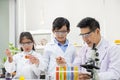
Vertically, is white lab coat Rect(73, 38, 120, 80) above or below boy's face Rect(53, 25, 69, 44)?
below

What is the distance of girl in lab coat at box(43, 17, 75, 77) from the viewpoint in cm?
207

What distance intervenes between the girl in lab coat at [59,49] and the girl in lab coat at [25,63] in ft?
0.29

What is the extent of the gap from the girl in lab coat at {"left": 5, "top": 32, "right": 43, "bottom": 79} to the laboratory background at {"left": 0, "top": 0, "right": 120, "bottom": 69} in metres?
1.14

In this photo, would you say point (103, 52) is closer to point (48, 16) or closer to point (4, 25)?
point (48, 16)

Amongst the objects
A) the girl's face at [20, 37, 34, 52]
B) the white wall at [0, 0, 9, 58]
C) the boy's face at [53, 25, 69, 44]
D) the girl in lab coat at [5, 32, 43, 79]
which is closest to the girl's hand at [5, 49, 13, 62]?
the girl in lab coat at [5, 32, 43, 79]

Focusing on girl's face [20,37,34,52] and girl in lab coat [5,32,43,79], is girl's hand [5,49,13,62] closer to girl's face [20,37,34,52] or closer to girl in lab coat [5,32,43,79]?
girl in lab coat [5,32,43,79]

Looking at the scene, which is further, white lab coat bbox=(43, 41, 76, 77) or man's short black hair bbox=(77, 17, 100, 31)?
white lab coat bbox=(43, 41, 76, 77)

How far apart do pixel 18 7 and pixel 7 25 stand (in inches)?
20.7

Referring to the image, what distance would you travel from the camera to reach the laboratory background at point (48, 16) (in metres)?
3.15

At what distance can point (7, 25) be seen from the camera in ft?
13.8

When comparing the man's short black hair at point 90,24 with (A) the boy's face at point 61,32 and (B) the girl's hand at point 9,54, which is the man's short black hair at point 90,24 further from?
(B) the girl's hand at point 9,54

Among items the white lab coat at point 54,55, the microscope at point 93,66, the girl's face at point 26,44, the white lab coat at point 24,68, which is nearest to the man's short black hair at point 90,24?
the microscope at point 93,66

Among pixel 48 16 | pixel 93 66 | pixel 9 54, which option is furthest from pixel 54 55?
pixel 48 16

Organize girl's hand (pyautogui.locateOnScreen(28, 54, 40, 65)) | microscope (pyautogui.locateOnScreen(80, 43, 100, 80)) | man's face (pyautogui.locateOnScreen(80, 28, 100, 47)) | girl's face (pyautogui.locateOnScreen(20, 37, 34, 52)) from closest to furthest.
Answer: microscope (pyautogui.locateOnScreen(80, 43, 100, 80)) → man's face (pyautogui.locateOnScreen(80, 28, 100, 47)) → girl's hand (pyautogui.locateOnScreen(28, 54, 40, 65)) → girl's face (pyautogui.locateOnScreen(20, 37, 34, 52))
